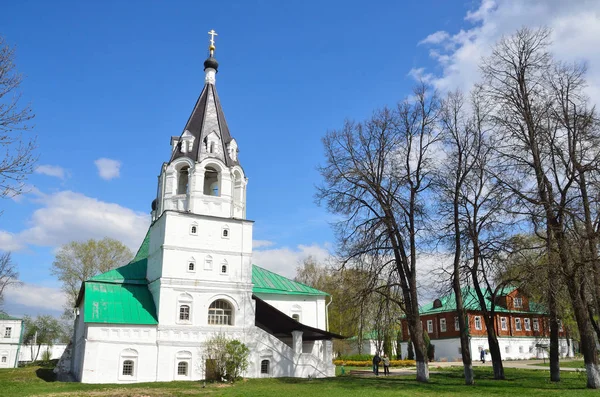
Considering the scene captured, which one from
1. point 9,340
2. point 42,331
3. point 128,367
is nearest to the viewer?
point 128,367

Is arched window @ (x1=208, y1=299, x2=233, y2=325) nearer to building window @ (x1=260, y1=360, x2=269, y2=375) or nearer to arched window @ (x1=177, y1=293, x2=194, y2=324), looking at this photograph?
arched window @ (x1=177, y1=293, x2=194, y2=324)

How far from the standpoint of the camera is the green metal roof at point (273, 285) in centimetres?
3338

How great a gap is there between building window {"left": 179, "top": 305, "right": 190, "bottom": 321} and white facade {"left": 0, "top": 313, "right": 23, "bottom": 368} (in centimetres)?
3881

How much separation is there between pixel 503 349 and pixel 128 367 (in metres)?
36.8

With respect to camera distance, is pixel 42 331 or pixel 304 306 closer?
pixel 304 306

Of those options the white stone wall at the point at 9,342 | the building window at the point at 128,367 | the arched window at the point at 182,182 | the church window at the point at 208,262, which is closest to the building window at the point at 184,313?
the church window at the point at 208,262

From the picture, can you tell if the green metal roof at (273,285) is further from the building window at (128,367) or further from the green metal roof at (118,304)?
the building window at (128,367)

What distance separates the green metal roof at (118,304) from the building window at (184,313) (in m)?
1.28

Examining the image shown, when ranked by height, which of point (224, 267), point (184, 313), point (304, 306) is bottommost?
point (184, 313)

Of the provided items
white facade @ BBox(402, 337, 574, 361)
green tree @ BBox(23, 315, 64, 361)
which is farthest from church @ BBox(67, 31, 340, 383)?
green tree @ BBox(23, 315, 64, 361)

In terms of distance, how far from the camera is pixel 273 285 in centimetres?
3425

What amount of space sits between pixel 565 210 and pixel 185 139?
2011cm

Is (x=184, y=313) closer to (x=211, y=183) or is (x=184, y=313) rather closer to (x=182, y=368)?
(x=182, y=368)

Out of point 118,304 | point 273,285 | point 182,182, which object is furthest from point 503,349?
point 118,304
